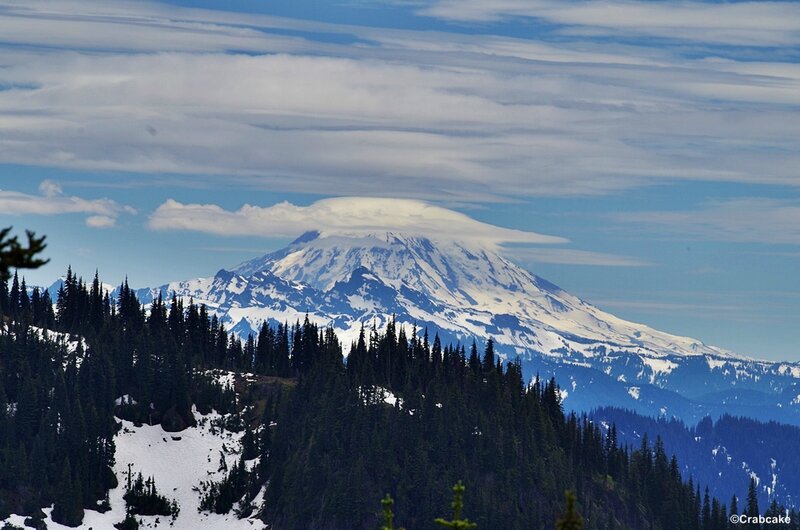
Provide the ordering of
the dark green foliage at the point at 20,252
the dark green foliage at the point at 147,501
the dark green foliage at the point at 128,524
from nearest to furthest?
the dark green foliage at the point at 20,252
the dark green foliage at the point at 128,524
the dark green foliage at the point at 147,501

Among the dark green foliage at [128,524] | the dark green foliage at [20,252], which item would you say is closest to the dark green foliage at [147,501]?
the dark green foliage at [128,524]

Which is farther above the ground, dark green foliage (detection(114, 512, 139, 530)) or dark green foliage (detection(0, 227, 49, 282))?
dark green foliage (detection(0, 227, 49, 282))

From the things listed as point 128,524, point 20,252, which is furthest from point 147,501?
point 20,252

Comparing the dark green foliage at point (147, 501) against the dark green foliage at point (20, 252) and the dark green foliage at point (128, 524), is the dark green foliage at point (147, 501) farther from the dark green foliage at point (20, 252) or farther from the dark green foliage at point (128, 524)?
the dark green foliage at point (20, 252)

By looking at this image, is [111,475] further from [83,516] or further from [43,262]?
[43,262]

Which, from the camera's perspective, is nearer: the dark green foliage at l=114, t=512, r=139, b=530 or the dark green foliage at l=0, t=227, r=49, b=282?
the dark green foliage at l=0, t=227, r=49, b=282

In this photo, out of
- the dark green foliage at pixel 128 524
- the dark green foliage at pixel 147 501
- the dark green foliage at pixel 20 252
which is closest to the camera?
the dark green foliage at pixel 20 252

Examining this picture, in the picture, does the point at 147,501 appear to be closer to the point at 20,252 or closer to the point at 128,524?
the point at 128,524

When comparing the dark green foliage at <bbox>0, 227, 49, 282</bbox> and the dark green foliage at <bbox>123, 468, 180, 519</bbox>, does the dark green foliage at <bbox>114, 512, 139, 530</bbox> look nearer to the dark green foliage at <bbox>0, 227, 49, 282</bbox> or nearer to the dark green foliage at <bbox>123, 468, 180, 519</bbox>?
the dark green foliage at <bbox>123, 468, 180, 519</bbox>

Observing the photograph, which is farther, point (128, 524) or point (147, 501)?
point (147, 501)

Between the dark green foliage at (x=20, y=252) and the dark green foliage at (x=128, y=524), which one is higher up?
the dark green foliage at (x=20, y=252)

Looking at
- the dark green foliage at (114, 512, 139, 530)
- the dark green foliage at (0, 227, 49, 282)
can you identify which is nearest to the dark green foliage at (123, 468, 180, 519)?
the dark green foliage at (114, 512, 139, 530)

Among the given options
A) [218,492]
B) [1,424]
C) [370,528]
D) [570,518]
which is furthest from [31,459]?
[570,518]

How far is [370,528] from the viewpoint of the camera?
648ft
